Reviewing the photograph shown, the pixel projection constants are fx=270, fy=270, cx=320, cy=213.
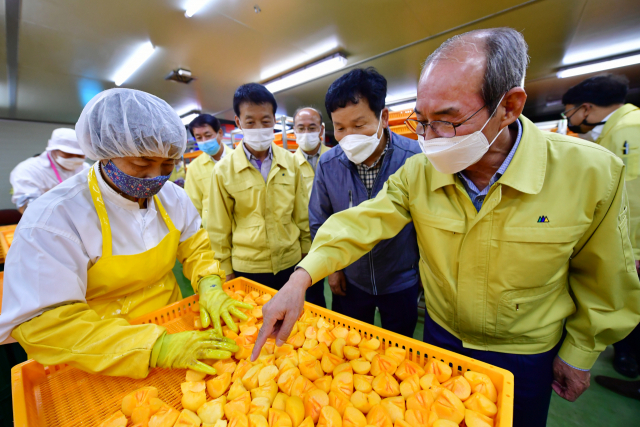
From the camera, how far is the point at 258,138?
203 centimetres

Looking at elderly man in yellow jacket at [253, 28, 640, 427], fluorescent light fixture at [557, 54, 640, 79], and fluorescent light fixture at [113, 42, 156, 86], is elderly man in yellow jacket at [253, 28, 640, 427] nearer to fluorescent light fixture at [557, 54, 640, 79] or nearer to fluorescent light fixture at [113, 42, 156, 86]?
fluorescent light fixture at [113, 42, 156, 86]

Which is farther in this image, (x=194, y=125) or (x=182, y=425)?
(x=194, y=125)

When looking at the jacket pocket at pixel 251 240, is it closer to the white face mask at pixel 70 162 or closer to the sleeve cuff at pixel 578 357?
the sleeve cuff at pixel 578 357

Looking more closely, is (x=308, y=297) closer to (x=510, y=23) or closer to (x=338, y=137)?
(x=338, y=137)

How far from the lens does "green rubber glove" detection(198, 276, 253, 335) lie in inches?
45.5

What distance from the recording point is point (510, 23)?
3.98m

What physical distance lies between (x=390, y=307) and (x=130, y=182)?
4.86 ft

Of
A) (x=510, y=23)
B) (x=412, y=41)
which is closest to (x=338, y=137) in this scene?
(x=412, y=41)

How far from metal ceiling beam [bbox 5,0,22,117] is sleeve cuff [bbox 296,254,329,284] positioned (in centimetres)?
454

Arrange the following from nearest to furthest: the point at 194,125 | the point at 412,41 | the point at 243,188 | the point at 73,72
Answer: the point at 243,188
the point at 194,125
the point at 412,41
the point at 73,72

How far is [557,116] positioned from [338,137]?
1390 centimetres

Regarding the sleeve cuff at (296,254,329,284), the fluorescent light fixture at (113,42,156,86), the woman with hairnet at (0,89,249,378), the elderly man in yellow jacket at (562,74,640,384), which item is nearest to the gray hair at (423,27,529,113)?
the sleeve cuff at (296,254,329,284)

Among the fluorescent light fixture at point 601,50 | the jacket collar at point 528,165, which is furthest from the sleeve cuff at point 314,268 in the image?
the fluorescent light fixture at point 601,50

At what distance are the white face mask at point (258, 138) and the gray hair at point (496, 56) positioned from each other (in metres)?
1.40
